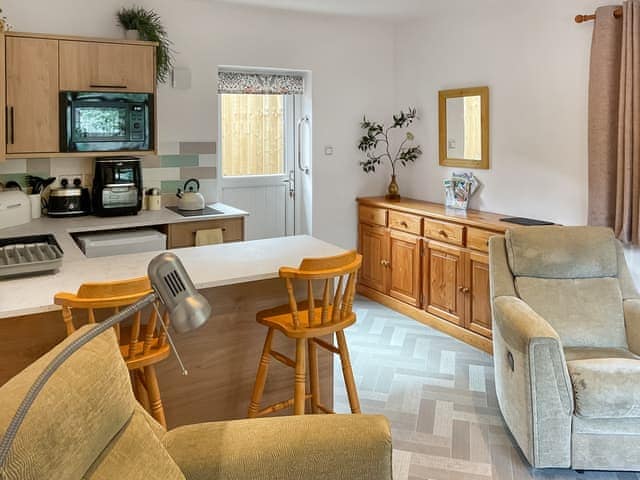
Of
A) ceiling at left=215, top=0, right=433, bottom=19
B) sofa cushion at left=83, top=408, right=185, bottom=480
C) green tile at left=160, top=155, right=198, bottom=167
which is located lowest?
sofa cushion at left=83, top=408, right=185, bottom=480

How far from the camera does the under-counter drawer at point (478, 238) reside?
13.7 feet

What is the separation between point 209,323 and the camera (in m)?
2.62

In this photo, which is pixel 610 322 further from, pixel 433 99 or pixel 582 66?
pixel 433 99

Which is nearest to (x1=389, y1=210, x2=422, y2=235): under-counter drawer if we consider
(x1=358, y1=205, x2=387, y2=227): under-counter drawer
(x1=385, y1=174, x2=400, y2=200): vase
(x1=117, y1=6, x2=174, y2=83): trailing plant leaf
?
(x1=358, y1=205, x2=387, y2=227): under-counter drawer

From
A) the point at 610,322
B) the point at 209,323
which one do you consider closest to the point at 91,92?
the point at 209,323

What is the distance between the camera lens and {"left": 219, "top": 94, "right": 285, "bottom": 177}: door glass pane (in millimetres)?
5141

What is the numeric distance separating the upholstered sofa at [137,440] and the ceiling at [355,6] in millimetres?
3664

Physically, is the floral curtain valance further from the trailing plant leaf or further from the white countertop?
the white countertop

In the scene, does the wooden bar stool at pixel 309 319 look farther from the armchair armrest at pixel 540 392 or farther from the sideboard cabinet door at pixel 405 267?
the sideboard cabinet door at pixel 405 267

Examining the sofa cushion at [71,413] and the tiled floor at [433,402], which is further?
the tiled floor at [433,402]

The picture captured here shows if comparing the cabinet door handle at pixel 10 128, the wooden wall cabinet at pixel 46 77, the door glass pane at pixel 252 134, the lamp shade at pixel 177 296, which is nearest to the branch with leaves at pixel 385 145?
the door glass pane at pixel 252 134

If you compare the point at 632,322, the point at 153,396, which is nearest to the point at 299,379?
the point at 153,396

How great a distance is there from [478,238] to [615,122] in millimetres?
1133

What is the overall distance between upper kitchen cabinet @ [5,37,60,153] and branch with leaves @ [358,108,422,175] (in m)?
2.65
